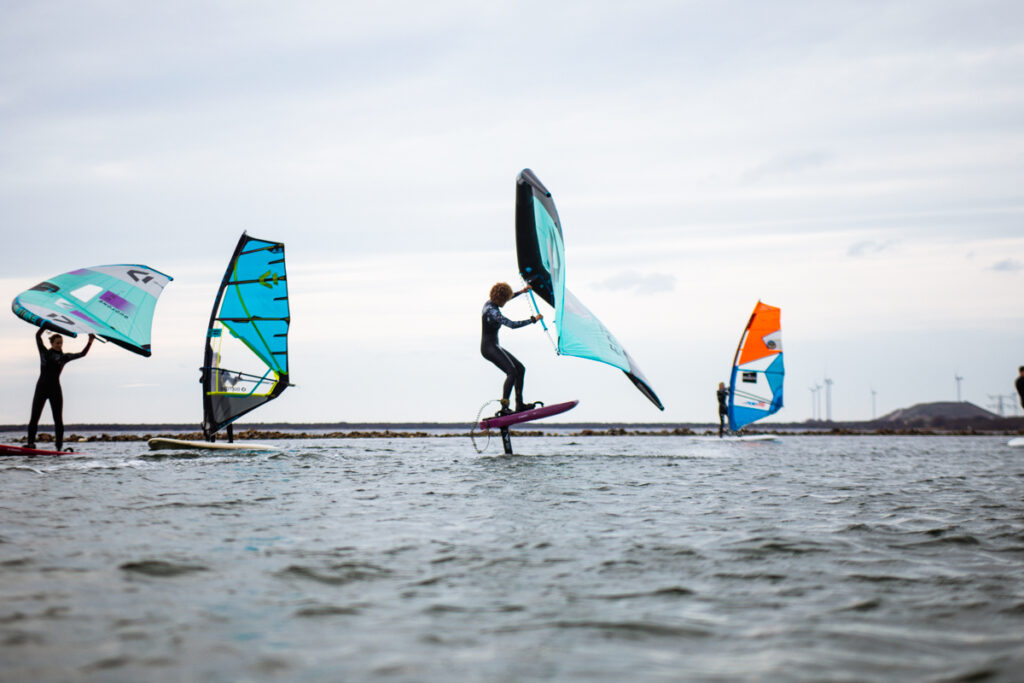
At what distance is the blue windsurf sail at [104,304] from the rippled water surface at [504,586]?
821cm

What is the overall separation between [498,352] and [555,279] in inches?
75.0

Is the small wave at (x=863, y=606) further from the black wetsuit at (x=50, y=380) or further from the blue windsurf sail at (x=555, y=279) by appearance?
the black wetsuit at (x=50, y=380)

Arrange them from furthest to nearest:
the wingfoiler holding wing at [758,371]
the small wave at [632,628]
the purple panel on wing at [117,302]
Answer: the wingfoiler holding wing at [758,371] < the purple panel on wing at [117,302] < the small wave at [632,628]

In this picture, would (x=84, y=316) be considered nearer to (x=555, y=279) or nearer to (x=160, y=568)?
(x=555, y=279)

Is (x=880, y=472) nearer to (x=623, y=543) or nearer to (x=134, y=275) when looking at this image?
(x=623, y=543)

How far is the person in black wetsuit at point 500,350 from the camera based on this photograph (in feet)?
48.9

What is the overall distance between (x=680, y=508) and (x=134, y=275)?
14.7 metres

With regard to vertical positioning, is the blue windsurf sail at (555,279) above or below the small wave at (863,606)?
above

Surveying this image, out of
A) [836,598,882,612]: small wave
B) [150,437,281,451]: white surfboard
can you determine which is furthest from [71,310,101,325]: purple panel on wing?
[836,598,882,612]: small wave

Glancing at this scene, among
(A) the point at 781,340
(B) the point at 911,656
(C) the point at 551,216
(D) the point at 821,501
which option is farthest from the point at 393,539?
(A) the point at 781,340

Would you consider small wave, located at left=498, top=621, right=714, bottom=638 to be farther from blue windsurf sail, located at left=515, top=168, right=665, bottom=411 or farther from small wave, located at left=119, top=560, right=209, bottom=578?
blue windsurf sail, located at left=515, top=168, right=665, bottom=411

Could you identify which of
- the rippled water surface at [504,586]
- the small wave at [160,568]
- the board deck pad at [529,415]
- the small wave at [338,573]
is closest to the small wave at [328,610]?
the rippled water surface at [504,586]

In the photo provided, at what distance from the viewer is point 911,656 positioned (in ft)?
11.0

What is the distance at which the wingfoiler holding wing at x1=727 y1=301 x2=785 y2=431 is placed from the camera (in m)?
30.8
